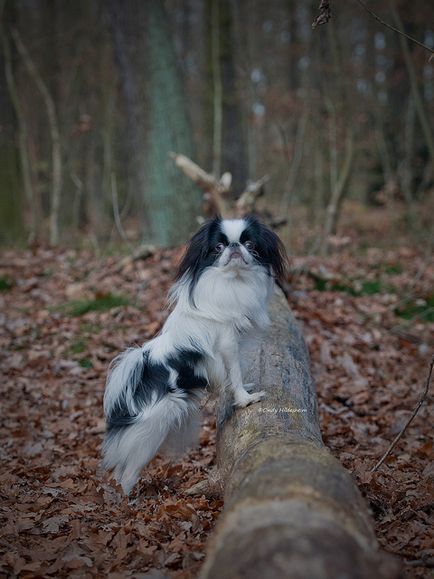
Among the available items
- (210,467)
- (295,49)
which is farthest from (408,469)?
(295,49)

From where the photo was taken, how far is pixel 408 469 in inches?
168

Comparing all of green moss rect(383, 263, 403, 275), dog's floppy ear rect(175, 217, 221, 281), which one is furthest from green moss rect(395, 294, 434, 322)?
dog's floppy ear rect(175, 217, 221, 281)

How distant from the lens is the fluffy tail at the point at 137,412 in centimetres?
402

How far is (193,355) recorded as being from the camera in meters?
4.08

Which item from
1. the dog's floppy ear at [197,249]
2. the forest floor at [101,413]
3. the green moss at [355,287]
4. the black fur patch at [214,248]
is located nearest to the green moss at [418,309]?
the forest floor at [101,413]

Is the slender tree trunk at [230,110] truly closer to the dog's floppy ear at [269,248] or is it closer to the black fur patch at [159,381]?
the dog's floppy ear at [269,248]

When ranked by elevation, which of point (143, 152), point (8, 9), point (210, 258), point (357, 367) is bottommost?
point (357, 367)

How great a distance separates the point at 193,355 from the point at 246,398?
0.48 meters

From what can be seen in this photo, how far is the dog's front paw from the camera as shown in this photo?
3.97 meters

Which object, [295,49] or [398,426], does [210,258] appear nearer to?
[398,426]

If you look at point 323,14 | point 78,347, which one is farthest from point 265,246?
point 78,347

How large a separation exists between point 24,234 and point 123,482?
10.0m

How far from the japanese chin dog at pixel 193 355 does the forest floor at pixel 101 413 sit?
445 millimetres

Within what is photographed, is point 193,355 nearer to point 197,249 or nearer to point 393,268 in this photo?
point 197,249
